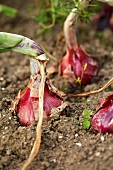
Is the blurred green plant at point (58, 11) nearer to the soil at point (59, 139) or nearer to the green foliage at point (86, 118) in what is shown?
the soil at point (59, 139)

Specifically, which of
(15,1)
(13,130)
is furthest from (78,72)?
(15,1)

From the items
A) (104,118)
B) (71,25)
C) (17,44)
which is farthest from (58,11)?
(104,118)

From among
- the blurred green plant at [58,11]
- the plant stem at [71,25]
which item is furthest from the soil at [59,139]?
the blurred green plant at [58,11]

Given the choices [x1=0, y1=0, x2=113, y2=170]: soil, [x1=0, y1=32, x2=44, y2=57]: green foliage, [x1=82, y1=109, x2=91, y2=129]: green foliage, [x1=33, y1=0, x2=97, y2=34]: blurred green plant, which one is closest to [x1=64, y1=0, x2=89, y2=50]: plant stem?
[x1=33, y1=0, x2=97, y2=34]: blurred green plant

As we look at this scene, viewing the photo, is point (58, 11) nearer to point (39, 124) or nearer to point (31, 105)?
point (31, 105)

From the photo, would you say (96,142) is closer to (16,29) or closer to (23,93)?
(23,93)

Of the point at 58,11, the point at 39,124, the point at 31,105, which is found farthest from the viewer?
the point at 58,11
